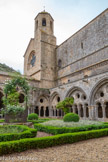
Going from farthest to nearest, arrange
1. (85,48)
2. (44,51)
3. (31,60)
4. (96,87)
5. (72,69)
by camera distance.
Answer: (31,60) → (44,51) → (72,69) → (85,48) → (96,87)

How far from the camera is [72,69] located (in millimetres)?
22469

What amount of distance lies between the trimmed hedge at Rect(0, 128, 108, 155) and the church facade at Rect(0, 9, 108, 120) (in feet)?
28.4

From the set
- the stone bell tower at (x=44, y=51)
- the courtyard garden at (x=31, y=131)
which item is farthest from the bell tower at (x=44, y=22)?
Result: the courtyard garden at (x=31, y=131)

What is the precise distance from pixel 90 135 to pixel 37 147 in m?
2.79

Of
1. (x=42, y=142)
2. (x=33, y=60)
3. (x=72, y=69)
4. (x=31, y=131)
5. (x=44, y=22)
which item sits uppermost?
(x=44, y=22)

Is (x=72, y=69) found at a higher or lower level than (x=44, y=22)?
lower

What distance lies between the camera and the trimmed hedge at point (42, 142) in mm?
3979

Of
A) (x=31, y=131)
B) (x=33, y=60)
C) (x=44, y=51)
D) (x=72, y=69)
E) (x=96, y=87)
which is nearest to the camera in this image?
(x=31, y=131)

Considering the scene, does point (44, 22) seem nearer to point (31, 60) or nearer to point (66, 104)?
point (31, 60)

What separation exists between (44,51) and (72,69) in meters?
7.33

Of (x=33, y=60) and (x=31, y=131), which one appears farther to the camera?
(x=33, y=60)

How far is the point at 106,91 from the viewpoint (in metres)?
13.5

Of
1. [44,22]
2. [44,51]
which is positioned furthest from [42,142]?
[44,22]

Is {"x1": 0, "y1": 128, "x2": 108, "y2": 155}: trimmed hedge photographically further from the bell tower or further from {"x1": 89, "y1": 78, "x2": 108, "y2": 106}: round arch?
the bell tower
